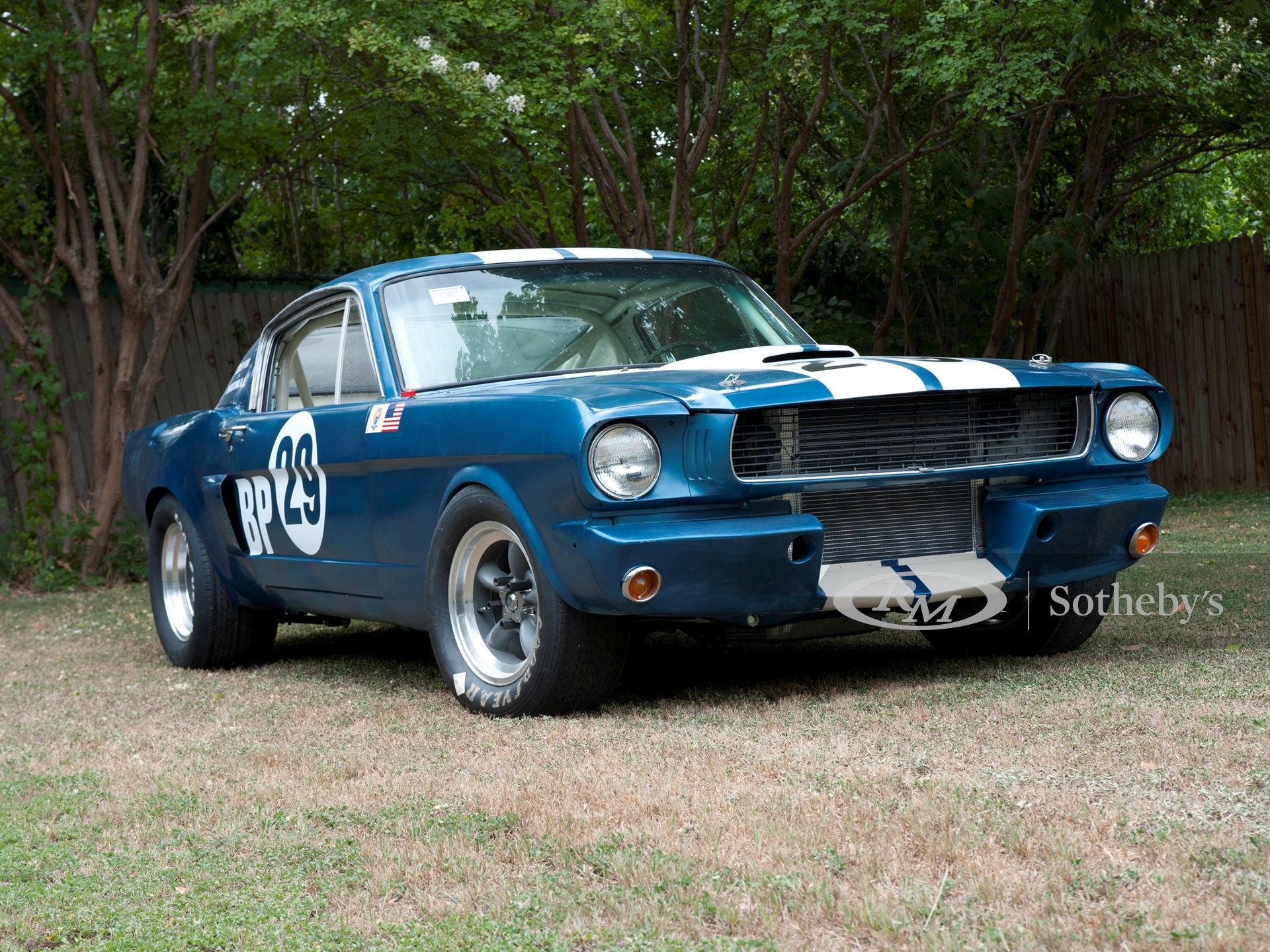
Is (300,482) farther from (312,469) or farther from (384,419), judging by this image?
(384,419)

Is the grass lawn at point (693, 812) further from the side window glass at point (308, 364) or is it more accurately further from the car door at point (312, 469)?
the side window glass at point (308, 364)

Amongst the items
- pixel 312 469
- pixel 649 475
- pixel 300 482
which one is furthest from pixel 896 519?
pixel 300 482

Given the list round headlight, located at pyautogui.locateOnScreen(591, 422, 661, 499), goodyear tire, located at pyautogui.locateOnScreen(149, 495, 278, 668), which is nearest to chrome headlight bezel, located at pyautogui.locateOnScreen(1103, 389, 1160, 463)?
round headlight, located at pyautogui.locateOnScreen(591, 422, 661, 499)

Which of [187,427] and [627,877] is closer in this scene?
[627,877]

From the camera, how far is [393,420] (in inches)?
193

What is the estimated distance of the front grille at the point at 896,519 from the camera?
4277mm

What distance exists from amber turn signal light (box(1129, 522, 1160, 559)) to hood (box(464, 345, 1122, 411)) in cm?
49

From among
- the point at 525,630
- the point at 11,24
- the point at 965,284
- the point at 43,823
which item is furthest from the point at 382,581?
the point at 965,284

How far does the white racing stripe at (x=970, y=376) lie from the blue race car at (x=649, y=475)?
1cm

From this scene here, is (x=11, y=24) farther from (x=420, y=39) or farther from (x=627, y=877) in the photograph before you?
(x=627, y=877)

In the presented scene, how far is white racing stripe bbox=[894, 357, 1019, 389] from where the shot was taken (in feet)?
14.1

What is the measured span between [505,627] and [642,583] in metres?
0.81

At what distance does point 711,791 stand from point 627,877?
561 millimetres

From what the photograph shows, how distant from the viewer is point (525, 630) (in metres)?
4.53
